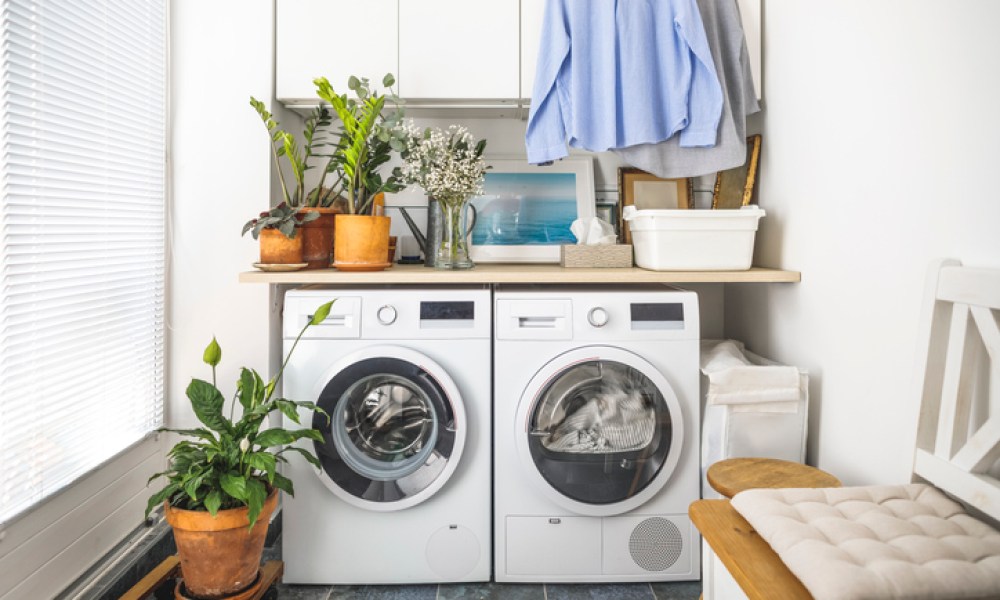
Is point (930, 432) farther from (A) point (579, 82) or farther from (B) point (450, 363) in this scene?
(A) point (579, 82)

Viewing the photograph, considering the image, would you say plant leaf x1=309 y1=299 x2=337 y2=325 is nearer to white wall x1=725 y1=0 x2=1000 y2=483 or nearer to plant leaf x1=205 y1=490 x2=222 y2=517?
plant leaf x1=205 y1=490 x2=222 y2=517

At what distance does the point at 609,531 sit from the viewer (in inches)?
77.1

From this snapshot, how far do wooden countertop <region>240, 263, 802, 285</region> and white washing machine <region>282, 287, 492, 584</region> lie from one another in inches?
2.0

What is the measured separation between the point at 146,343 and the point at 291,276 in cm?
58

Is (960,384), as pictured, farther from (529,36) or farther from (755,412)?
(529,36)

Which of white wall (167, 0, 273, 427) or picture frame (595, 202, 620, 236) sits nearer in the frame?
white wall (167, 0, 273, 427)

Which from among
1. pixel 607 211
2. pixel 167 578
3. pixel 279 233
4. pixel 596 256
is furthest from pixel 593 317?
pixel 167 578

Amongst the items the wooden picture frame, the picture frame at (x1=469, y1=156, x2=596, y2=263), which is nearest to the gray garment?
the wooden picture frame

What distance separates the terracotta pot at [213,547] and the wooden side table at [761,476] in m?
1.26

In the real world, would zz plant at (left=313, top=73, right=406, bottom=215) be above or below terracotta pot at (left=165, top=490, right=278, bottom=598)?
above

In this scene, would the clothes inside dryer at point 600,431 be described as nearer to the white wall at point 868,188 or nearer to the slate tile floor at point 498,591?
the slate tile floor at point 498,591

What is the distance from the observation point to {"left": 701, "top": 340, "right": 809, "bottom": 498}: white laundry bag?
1.86 metres

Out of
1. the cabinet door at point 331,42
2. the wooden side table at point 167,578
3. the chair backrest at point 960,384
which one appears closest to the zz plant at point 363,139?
the cabinet door at point 331,42

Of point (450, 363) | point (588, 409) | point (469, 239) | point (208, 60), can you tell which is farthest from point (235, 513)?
point (208, 60)
